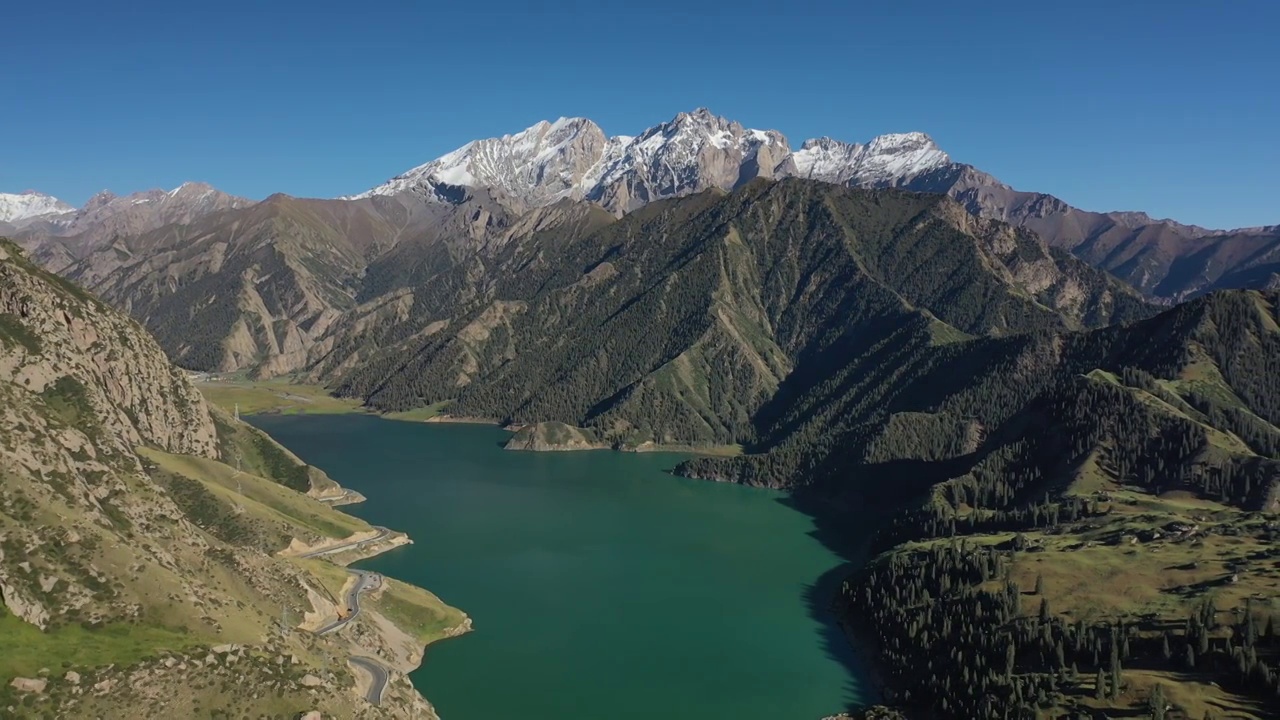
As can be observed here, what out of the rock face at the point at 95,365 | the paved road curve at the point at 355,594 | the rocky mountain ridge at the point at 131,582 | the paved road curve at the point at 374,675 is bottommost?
the paved road curve at the point at 374,675

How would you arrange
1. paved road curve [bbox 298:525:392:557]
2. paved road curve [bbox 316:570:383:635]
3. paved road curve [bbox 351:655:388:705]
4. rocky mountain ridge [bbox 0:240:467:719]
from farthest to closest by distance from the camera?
1. paved road curve [bbox 298:525:392:557]
2. paved road curve [bbox 316:570:383:635]
3. paved road curve [bbox 351:655:388:705]
4. rocky mountain ridge [bbox 0:240:467:719]

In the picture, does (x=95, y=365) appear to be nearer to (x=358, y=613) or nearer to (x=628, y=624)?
(x=358, y=613)

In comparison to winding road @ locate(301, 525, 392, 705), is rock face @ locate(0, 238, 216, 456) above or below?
above

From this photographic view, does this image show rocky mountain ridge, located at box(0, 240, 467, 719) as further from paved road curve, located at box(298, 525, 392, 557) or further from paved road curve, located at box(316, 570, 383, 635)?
paved road curve, located at box(298, 525, 392, 557)

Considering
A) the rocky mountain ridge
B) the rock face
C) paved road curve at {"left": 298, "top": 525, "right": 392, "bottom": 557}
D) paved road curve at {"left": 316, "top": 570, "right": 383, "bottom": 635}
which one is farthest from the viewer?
paved road curve at {"left": 298, "top": 525, "right": 392, "bottom": 557}

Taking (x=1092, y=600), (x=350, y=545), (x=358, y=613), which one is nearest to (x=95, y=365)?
(x=350, y=545)

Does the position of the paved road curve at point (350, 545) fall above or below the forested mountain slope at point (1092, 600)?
below

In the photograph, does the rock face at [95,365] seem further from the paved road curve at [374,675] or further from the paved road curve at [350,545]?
the paved road curve at [374,675]

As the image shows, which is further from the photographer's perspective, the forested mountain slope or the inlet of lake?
the inlet of lake

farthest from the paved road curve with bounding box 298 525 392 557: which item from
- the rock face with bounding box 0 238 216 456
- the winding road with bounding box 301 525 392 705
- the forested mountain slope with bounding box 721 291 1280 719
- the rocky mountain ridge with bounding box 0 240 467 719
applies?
the forested mountain slope with bounding box 721 291 1280 719

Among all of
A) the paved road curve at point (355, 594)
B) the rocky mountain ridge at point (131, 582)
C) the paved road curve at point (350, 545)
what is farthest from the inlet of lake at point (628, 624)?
the paved road curve at point (355, 594)

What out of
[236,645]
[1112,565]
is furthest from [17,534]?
[1112,565]
